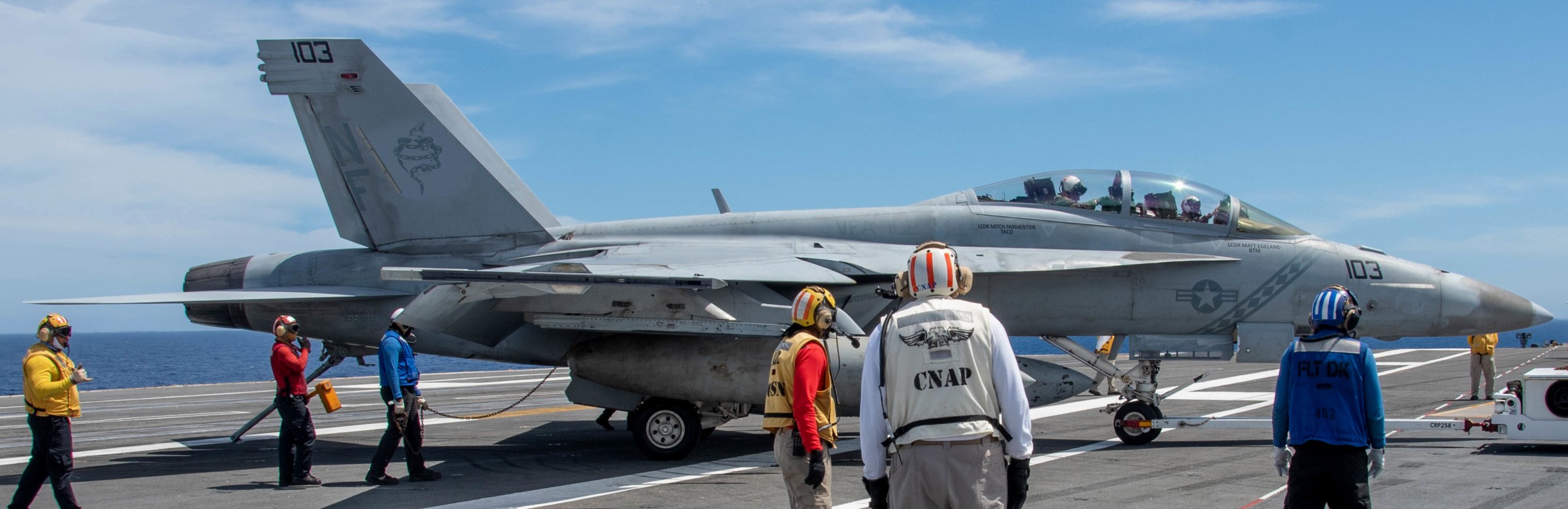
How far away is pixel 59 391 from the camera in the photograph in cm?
745

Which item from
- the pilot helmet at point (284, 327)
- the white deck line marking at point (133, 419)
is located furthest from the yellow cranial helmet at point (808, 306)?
the white deck line marking at point (133, 419)

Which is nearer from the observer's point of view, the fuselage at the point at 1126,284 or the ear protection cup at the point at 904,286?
the ear protection cup at the point at 904,286

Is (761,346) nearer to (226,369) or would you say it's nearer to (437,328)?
(437,328)

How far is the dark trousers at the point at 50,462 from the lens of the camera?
7422 mm

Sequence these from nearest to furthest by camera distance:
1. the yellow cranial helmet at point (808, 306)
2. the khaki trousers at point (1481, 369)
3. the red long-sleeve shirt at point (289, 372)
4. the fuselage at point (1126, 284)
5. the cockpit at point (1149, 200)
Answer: the yellow cranial helmet at point (808, 306) → the red long-sleeve shirt at point (289, 372) → the fuselage at point (1126, 284) → the cockpit at point (1149, 200) → the khaki trousers at point (1481, 369)

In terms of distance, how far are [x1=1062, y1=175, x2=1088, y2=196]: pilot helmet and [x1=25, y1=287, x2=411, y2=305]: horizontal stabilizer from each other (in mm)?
7670

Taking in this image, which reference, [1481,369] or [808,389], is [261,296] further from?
[1481,369]

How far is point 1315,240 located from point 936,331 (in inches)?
368

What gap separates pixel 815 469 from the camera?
529 cm

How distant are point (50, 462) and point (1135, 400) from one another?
32.1ft

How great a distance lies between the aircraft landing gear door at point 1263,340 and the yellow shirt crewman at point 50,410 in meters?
10.8

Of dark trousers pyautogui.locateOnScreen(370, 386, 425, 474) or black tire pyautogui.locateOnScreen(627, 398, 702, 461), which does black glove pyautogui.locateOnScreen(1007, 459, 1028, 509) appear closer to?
dark trousers pyautogui.locateOnScreen(370, 386, 425, 474)

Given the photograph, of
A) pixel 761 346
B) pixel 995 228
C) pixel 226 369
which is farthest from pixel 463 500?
pixel 226 369

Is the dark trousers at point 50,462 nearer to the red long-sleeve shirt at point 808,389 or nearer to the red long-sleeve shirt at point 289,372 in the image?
the red long-sleeve shirt at point 289,372
